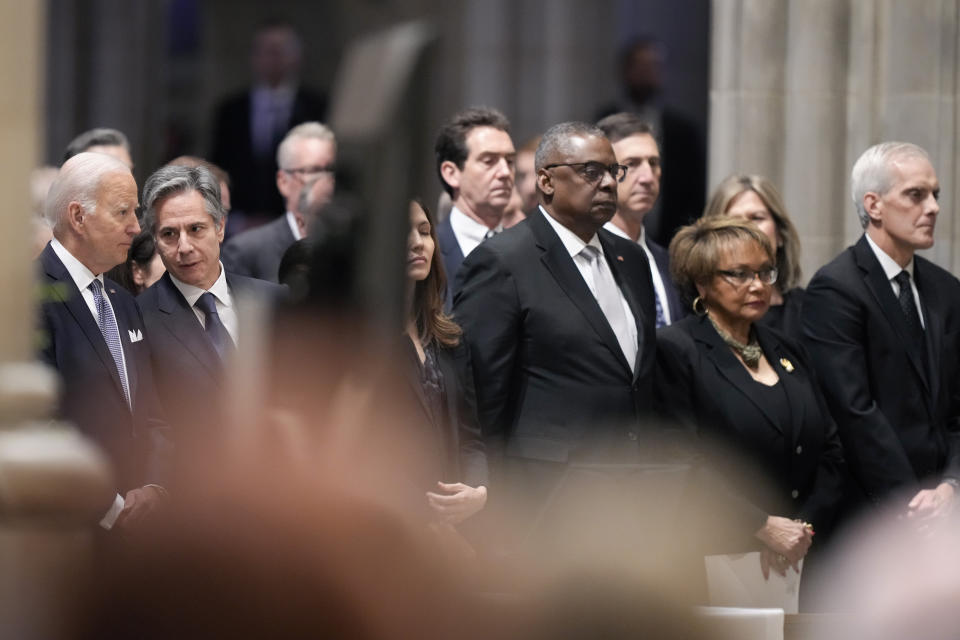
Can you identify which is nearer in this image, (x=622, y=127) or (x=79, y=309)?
(x=79, y=309)

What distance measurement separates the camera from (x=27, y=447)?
1.49m

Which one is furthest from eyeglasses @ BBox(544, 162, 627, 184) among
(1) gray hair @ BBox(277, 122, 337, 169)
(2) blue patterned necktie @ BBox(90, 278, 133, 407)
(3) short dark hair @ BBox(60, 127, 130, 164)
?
(3) short dark hair @ BBox(60, 127, 130, 164)

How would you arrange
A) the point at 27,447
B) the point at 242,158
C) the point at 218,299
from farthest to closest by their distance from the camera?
the point at 242,158
the point at 218,299
the point at 27,447

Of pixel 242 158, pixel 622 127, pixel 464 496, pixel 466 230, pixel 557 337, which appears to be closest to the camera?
pixel 464 496

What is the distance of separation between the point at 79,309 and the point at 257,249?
219cm

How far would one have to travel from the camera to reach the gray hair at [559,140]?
522 centimetres

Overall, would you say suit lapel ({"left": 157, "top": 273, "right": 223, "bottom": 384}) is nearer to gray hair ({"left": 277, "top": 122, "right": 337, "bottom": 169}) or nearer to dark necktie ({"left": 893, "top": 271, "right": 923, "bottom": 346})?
gray hair ({"left": 277, "top": 122, "right": 337, "bottom": 169})

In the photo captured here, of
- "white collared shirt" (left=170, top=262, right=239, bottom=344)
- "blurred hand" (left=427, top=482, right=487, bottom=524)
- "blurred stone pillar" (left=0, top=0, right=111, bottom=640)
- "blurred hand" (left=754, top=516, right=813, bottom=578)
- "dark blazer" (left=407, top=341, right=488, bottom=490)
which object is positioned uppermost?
"blurred stone pillar" (left=0, top=0, right=111, bottom=640)

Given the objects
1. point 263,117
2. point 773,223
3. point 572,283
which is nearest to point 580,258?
point 572,283

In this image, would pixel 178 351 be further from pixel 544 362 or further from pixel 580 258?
pixel 580 258

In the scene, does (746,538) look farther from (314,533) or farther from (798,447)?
(314,533)

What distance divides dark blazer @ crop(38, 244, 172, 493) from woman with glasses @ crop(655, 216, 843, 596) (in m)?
1.73

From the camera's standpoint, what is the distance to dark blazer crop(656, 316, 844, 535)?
5250 mm

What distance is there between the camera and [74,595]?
1.50 m
